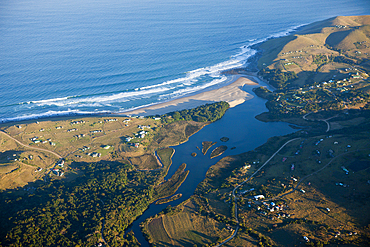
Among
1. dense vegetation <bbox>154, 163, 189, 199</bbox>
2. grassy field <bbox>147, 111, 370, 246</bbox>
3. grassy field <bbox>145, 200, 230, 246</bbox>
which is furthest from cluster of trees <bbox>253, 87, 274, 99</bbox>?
grassy field <bbox>145, 200, 230, 246</bbox>

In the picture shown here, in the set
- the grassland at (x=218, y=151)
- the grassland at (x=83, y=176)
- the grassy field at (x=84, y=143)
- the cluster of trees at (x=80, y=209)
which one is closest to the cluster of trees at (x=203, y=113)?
the grassland at (x=83, y=176)

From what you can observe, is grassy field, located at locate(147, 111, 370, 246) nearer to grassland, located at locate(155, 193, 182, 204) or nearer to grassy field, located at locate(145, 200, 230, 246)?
grassy field, located at locate(145, 200, 230, 246)

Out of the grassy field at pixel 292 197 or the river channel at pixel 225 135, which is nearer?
the grassy field at pixel 292 197

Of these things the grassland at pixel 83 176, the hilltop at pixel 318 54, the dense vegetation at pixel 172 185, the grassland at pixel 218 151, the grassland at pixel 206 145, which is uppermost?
the hilltop at pixel 318 54

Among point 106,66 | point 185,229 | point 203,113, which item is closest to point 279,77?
point 203,113

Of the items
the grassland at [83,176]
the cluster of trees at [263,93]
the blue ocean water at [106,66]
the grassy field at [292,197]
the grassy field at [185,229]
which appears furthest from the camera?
the cluster of trees at [263,93]

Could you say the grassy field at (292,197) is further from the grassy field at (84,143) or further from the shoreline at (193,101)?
the shoreline at (193,101)

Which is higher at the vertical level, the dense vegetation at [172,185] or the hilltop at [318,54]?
the hilltop at [318,54]
